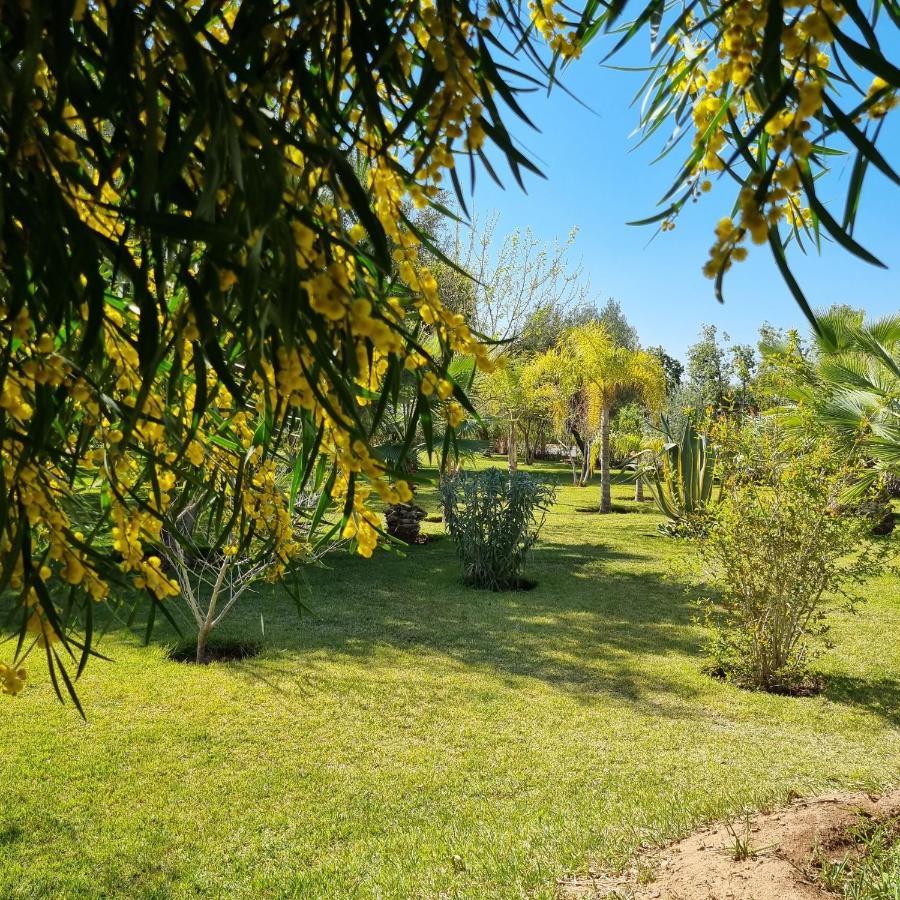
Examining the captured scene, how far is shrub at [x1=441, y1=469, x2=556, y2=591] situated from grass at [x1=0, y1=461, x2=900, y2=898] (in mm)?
1422

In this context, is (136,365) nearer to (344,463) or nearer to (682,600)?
(344,463)

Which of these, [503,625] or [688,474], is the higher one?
[688,474]

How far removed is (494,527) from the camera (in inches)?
342

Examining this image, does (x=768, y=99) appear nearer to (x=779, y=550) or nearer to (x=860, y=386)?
(x=779, y=550)

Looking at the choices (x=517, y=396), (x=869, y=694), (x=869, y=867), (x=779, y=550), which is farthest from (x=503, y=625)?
(x=517, y=396)

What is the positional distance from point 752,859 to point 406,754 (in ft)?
6.64

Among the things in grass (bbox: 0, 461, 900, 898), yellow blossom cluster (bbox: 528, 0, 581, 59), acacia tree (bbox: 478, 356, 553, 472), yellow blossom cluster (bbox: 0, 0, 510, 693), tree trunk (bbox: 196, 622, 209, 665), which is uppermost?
acacia tree (bbox: 478, 356, 553, 472)

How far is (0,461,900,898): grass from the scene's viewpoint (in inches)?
120

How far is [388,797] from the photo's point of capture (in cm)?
363

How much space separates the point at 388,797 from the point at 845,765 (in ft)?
7.46

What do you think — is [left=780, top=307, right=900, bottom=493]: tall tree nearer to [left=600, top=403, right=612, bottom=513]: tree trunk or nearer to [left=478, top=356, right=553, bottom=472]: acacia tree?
[left=478, top=356, right=553, bottom=472]: acacia tree

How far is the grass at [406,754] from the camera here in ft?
9.98

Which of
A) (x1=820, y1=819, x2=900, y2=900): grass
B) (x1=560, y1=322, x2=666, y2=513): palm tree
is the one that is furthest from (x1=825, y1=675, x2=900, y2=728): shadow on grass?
(x1=560, y1=322, x2=666, y2=513): palm tree

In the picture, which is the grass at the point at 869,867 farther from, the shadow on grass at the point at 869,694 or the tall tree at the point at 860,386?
the tall tree at the point at 860,386
